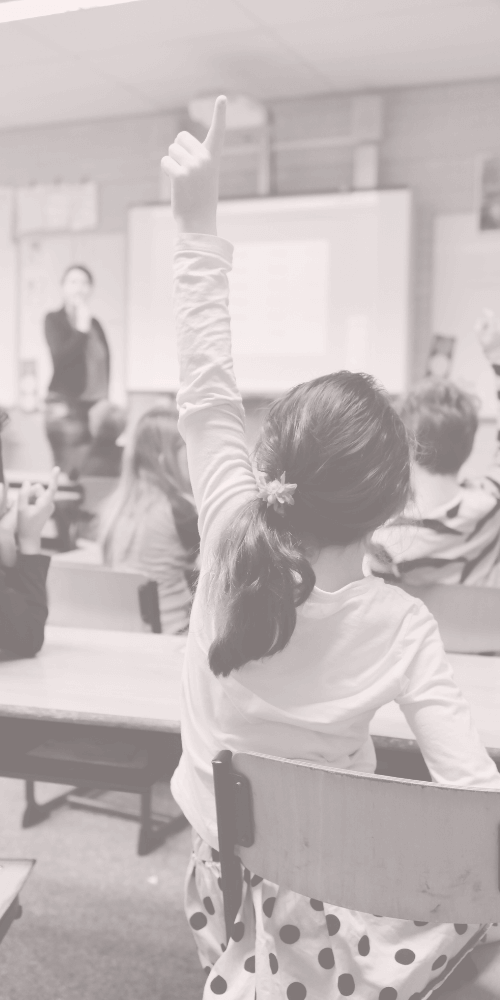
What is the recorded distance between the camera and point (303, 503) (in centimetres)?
102

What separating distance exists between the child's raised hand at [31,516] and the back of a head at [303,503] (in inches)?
29.6

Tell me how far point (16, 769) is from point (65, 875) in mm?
830

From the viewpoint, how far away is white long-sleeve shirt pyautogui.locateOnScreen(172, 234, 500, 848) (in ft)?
3.34

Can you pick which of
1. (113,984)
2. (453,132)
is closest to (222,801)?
(113,984)

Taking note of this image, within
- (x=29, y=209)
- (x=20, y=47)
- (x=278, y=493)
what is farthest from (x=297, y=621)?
(x=29, y=209)

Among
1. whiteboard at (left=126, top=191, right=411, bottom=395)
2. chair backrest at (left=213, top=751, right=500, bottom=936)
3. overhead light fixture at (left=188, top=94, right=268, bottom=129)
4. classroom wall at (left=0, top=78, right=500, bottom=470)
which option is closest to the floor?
chair backrest at (left=213, top=751, right=500, bottom=936)

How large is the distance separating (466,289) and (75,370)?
228 cm

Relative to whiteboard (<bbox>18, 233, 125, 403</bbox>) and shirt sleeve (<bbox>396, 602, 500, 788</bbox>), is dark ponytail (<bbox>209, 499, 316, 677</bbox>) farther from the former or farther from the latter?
whiteboard (<bbox>18, 233, 125, 403</bbox>)

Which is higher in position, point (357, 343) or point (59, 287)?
point (59, 287)

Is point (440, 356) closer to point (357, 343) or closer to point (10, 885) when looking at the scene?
point (357, 343)

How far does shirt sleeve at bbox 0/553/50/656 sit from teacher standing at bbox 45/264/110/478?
358 centimetres

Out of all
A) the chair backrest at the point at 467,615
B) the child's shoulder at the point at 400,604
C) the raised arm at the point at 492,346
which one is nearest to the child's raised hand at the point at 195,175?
the child's shoulder at the point at 400,604

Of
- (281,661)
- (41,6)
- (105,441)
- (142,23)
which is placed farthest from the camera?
(105,441)

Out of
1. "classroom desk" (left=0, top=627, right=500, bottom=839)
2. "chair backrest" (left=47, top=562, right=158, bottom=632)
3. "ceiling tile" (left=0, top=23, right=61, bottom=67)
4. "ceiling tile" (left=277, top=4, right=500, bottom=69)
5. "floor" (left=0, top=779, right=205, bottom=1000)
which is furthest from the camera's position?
"ceiling tile" (left=0, top=23, right=61, bottom=67)
